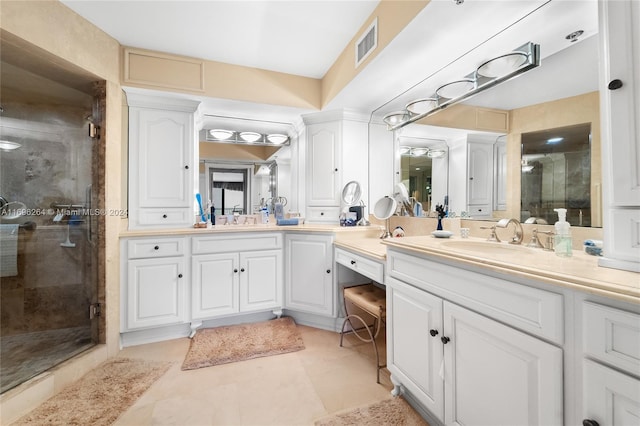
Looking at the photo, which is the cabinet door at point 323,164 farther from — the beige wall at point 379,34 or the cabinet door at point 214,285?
the cabinet door at point 214,285

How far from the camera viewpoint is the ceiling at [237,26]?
1721 millimetres

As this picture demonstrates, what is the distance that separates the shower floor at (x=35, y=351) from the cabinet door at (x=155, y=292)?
0.33 metres

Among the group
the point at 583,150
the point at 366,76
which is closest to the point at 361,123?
the point at 366,76

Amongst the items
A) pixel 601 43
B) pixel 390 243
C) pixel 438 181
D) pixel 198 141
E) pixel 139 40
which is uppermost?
pixel 139 40

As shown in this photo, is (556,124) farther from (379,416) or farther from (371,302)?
(379,416)

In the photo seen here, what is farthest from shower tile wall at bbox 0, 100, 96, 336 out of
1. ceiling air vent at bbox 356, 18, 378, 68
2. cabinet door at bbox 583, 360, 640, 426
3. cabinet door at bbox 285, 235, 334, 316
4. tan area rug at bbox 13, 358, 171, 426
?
cabinet door at bbox 583, 360, 640, 426

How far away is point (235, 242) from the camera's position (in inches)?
93.7

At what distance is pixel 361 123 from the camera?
271cm

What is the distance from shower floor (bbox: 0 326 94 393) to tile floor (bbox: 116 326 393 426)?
322mm

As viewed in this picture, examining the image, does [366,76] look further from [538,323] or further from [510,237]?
[538,323]

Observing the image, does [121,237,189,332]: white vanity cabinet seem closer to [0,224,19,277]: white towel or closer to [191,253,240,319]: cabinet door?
[191,253,240,319]: cabinet door

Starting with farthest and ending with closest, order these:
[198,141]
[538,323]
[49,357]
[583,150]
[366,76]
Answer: [198,141] < [366,76] < [49,357] < [583,150] < [538,323]

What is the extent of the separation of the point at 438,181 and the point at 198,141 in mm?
2363

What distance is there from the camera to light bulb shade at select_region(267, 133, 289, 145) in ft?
10.1
